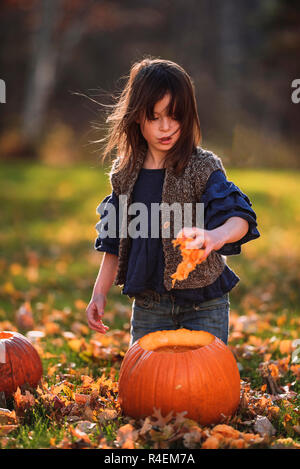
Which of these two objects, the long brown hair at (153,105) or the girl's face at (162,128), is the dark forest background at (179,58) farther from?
the girl's face at (162,128)

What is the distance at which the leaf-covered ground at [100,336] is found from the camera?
248 centimetres

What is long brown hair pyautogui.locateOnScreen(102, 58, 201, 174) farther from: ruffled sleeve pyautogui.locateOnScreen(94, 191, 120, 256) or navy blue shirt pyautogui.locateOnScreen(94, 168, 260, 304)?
ruffled sleeve pyautogui.locateOnScreen(94, 191, 120, 256)

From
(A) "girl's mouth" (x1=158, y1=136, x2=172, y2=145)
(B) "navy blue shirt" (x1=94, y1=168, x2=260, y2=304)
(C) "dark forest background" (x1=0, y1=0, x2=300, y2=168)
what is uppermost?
(C) "dark forest background" (x1=0, y1=0, x2=300, y2=168)

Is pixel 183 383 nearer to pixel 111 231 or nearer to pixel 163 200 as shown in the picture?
pixel 163 200

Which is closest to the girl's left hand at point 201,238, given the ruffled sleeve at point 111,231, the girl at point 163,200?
the girl at point 163,200

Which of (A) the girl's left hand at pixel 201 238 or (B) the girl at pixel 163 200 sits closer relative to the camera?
(A) the girl's left hand at pixel 201 238

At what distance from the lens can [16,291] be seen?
605cm

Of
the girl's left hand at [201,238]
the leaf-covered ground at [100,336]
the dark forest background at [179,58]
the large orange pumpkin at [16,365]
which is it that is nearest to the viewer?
the girl's left hand at [201,238]

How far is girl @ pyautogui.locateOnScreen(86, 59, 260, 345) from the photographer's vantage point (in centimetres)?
292

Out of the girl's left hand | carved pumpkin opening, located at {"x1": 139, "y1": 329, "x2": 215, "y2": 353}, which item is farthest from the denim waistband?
the girl's left hand

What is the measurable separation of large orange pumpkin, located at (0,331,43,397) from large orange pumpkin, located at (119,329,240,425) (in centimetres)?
63

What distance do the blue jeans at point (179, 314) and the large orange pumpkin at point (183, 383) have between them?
424 mm

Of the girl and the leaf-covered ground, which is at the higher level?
the girl
